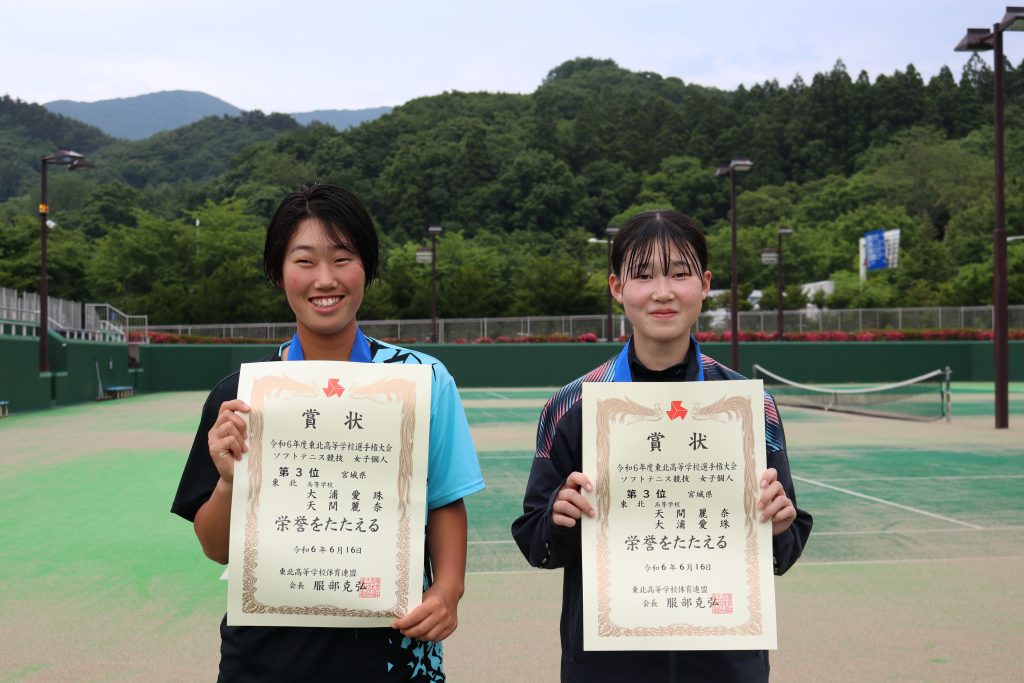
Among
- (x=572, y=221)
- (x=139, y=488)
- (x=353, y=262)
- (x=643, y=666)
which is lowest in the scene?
(x=139, y=488)

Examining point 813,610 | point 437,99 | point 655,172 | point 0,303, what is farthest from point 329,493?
point 437,99

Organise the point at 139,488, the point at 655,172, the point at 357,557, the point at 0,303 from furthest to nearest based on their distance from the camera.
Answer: the point at 655,172 < the point at 0,303 < the point at 139,488 < the point at 357,557

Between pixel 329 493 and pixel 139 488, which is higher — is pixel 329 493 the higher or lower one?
the higher one

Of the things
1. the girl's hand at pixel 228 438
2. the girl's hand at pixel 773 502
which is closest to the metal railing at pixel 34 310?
the girl's hand at pixel 228 438

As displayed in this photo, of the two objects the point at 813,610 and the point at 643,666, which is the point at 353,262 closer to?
the point at 643,666

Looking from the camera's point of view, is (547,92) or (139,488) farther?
(547,92)

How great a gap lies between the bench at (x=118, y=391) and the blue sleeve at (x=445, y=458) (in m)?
31.8

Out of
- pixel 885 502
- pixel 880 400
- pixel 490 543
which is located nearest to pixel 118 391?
pixel 880 400

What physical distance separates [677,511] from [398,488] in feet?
2.01

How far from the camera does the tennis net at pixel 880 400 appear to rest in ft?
70.4

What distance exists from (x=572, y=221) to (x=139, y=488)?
81709mm

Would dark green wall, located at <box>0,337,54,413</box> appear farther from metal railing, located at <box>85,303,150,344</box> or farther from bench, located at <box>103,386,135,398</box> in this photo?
metal railing, located at <box>85,303,150,344</box>

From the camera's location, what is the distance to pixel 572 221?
3620 inches

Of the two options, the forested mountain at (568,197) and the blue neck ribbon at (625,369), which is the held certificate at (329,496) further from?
the forested mountain at (568,197)
